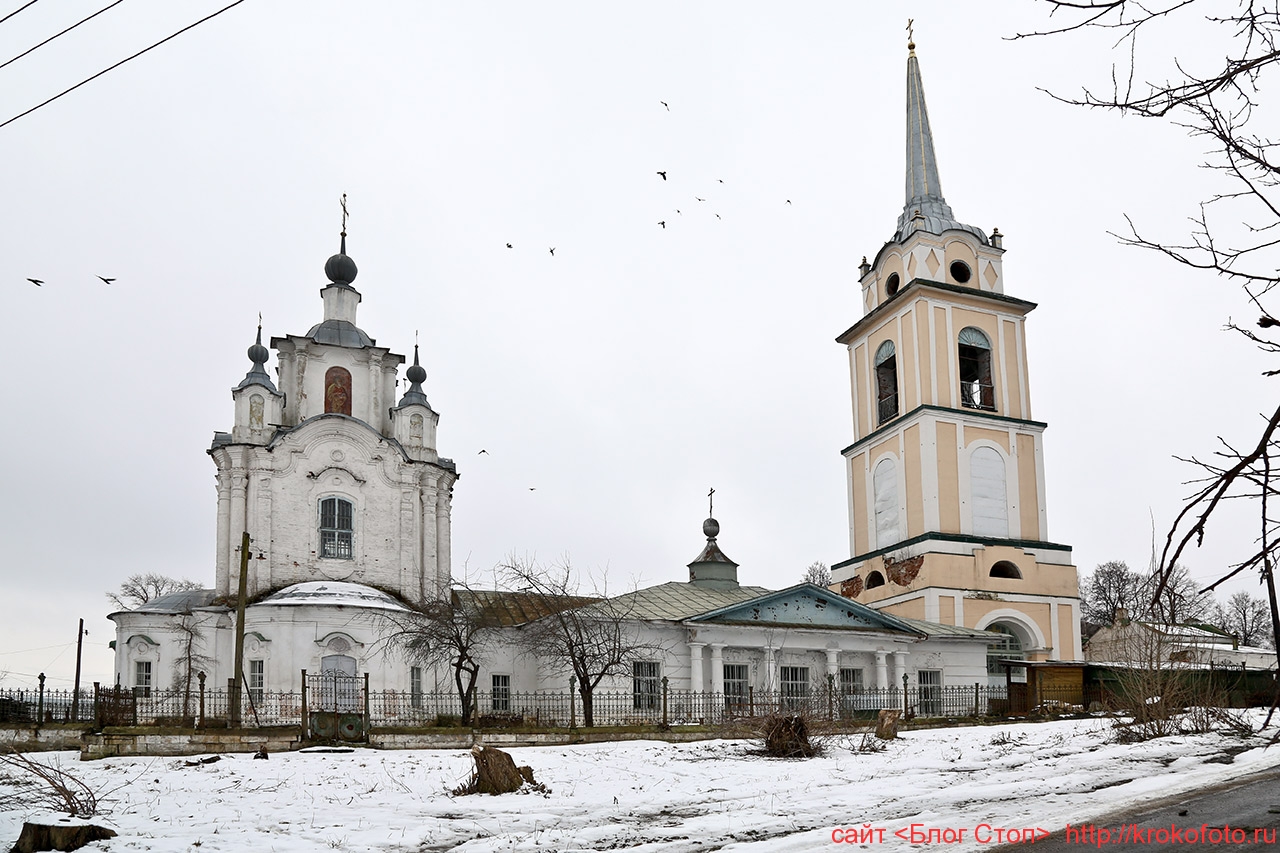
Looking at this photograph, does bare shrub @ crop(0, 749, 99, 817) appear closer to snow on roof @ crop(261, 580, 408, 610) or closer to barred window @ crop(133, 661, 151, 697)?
snow on roof @ crop(261, 580, 408, 610)

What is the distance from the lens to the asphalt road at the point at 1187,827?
8297 mm

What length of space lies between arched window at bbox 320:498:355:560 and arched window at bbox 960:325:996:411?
77.5 ft


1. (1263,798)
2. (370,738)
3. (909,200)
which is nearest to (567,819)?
(1263,798)

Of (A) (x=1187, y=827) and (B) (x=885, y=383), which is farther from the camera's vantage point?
(B) (x=885, y=383)

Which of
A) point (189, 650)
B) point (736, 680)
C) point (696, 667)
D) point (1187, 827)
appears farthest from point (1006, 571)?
point (1187, 827)

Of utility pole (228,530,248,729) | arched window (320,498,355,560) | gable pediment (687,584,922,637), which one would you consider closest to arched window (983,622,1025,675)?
gable pediment (687,584,922,637)

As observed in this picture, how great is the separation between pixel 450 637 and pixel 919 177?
31132mm

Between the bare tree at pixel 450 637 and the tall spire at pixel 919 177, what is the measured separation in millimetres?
23903

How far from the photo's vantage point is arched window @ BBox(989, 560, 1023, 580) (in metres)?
40.7

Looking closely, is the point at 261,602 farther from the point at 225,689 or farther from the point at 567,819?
the point at 567,819

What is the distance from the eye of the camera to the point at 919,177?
48.8 metres

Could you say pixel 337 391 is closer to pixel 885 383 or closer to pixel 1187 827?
pixel 885 383

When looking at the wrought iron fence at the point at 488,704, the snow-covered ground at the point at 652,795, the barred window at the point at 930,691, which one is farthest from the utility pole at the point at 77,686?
the barred window at the point at 930,691

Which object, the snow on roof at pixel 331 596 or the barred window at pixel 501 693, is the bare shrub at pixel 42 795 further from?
the barred window at pixel 501 693
